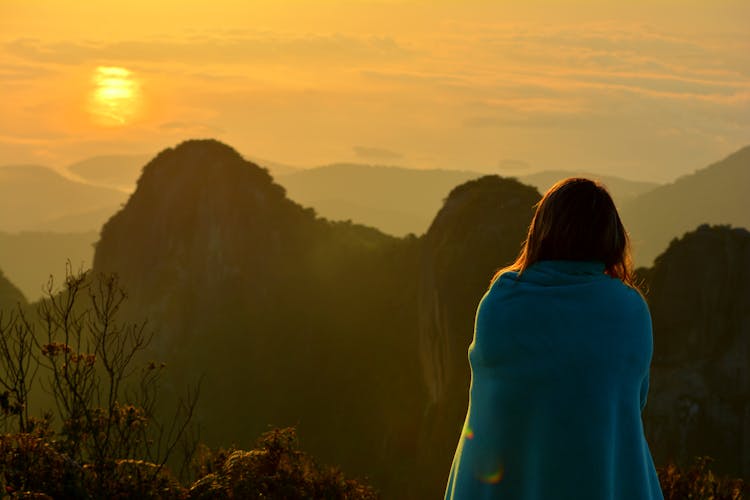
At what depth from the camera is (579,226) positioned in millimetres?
4168

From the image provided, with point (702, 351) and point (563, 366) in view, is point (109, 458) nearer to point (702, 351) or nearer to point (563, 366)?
point (563, 366)

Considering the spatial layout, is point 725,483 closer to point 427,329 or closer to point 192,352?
point 427,329

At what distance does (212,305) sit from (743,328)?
96.3 ft

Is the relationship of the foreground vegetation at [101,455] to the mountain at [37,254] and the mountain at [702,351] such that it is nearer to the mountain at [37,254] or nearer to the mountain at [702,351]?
the mountain at [702,351]

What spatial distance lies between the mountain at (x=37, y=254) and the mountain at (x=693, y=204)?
94.8 metres

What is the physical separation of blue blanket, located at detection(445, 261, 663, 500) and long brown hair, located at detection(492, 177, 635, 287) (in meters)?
0.07

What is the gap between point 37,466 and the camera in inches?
341

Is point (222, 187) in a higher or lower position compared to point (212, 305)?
higher

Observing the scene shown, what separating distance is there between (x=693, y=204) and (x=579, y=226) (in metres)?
164

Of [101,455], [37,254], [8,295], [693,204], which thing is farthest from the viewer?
[693,204]

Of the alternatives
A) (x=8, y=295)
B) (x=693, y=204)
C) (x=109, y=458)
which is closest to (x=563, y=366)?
(x=109, y=458)

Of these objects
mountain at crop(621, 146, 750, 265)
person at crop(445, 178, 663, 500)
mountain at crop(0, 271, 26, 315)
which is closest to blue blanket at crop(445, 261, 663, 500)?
person at crop(445, 178, 663, 500)

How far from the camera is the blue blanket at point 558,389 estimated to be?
4.20 meters

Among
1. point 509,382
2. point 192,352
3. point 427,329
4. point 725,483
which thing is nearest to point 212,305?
point 192,352
